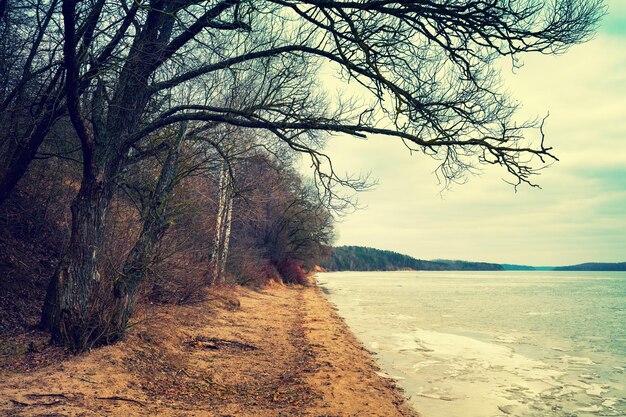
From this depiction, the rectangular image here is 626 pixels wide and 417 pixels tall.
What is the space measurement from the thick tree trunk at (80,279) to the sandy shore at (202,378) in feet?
1.47

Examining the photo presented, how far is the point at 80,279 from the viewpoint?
7051mm

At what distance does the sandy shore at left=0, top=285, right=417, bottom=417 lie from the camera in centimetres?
A: 553

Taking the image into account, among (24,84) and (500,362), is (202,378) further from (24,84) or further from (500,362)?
(500,362)

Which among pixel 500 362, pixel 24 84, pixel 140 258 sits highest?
pixel 24 84

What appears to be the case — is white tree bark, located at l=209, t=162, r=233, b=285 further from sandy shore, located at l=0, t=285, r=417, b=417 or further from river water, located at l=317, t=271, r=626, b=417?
river water, located at l=317, t=271, r=626, b=417

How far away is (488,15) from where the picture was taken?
19.7 feet

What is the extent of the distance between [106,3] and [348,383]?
746 centimetres

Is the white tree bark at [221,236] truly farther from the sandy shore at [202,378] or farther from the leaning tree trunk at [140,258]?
the leaning tree trunk at [140,258]

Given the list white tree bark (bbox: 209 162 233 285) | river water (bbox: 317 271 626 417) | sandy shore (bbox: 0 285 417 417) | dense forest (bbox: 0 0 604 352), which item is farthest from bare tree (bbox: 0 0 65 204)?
river water (bbox: 317 271 626 417)

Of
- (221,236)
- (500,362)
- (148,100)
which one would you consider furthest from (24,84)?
(500,362)

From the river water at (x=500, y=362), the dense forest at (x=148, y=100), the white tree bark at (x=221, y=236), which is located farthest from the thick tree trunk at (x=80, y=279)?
the white tree bark at (x=221, y=236)

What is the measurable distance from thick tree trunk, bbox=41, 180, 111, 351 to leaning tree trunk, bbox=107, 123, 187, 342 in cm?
47

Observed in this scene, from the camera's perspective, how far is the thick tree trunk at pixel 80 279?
693 centimetres

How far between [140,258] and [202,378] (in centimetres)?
243
